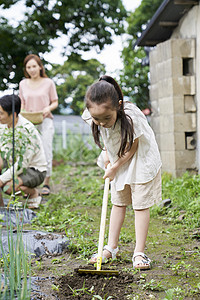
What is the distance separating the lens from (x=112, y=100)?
7.40 ft

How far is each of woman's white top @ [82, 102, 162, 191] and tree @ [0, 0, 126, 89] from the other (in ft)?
33.7

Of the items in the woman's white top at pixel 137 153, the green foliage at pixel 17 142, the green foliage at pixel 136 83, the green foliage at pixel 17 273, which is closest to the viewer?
the green foliage at pixel 17 273

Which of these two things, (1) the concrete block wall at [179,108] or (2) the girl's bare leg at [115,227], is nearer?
(2) the girl's bare leg at [115,227]

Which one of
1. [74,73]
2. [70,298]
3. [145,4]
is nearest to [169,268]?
[70,298]

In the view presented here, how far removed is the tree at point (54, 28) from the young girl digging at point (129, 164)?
10293mm

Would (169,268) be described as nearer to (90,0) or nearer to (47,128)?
(47,128)

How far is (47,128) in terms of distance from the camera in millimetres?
5234

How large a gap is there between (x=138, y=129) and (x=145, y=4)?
15.3 meters

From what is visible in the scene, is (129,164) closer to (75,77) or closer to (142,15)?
(142,15)

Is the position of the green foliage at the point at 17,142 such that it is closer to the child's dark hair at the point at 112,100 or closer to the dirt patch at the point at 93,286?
the child's dark hair at the point at 112,100

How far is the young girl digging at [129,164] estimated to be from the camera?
2.38 metres

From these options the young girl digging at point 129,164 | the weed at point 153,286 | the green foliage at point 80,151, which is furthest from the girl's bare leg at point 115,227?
the green foliage at point 80,151

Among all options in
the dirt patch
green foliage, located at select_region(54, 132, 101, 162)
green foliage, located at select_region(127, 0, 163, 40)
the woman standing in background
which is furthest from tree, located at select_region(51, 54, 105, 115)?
the dirt patch

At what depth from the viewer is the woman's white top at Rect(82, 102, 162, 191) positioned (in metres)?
2.49
